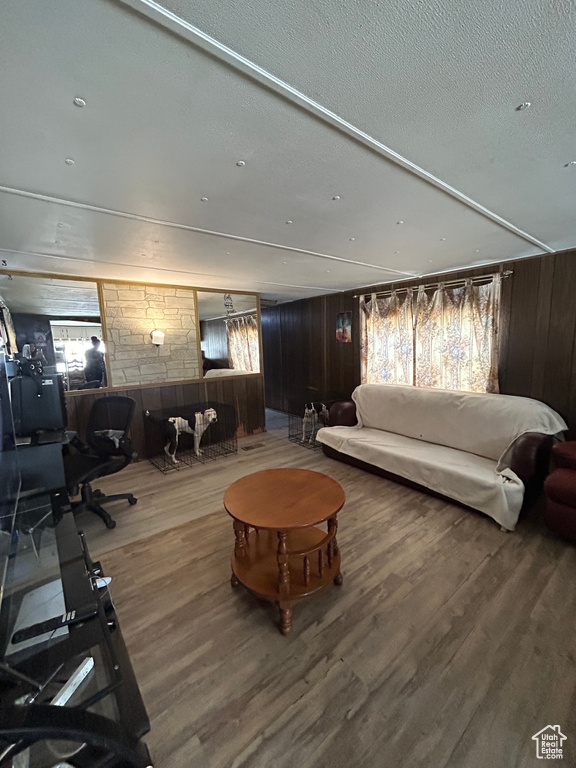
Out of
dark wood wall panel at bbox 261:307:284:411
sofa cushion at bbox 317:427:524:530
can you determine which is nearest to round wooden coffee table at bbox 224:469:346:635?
sofa cushion at bbox 317:427:524:530

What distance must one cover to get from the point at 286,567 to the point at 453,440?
8.21 feet

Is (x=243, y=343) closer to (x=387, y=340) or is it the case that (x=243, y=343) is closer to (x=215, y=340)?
(x=215, y=340)

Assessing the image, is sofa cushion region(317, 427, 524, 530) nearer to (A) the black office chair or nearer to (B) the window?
(B) the window

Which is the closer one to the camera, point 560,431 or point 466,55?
point 466,55

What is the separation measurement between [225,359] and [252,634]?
3807mm

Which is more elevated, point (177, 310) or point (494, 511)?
point (177, 310)

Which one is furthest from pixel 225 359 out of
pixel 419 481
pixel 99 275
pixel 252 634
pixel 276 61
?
pixel 276 61

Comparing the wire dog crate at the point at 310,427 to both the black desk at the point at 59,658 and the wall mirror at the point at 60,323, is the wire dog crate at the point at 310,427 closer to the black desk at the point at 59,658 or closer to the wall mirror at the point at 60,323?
the wall mirror at the point at 60,323

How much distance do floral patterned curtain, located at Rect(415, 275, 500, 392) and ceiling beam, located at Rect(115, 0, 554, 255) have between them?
2.21m

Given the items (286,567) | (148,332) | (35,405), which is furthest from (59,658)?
(148,332)

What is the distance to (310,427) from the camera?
5125 mm

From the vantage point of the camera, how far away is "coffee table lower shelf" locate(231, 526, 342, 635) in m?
1.64

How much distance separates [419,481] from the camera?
2982 mm

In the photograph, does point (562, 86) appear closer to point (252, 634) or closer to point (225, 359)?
point (252, 634)
